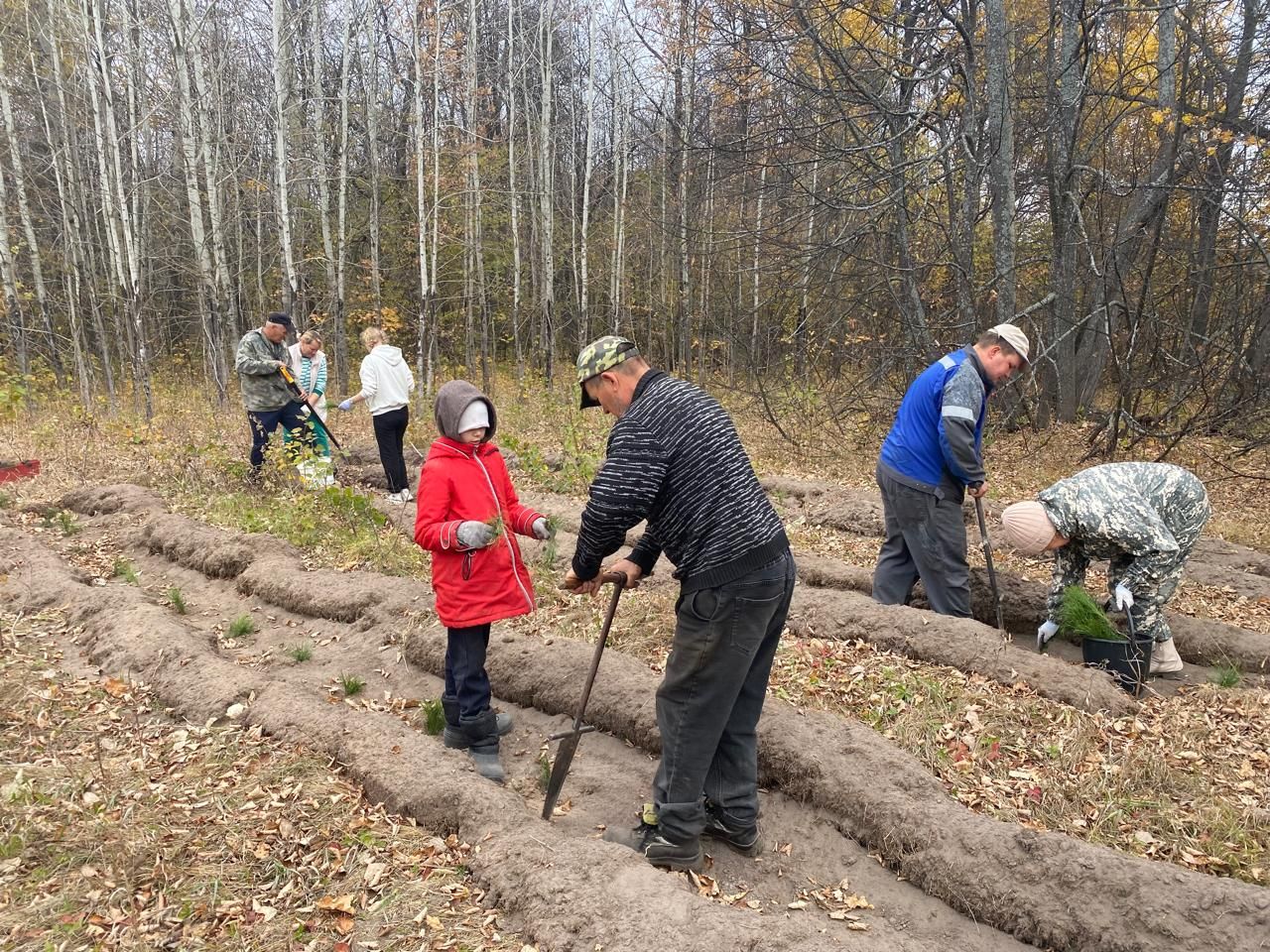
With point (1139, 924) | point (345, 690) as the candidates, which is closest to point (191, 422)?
point (345, 690)

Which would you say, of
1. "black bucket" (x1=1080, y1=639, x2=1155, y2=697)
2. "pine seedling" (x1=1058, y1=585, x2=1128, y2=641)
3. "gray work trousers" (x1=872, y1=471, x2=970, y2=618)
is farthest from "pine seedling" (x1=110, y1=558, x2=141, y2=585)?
"black bucket" (x1=1080, y1=639, x2=1155, y2=697)

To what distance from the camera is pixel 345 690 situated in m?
4.81

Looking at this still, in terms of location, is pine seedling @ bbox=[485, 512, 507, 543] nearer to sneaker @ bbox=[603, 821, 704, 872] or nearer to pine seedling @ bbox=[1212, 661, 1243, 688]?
sneaker @ bbox=[603, 821, 704, 872]

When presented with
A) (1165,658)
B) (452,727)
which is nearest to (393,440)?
(452,727)

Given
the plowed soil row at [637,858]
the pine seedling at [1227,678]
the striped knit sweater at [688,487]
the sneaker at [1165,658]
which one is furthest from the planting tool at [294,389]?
the pine seedling at [1227,678]

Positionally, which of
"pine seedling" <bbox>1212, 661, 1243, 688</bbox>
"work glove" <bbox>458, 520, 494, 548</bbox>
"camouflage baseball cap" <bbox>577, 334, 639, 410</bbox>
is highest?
"camouflage baseball cap" <bbox>577, 334, 639, 410</bbox>

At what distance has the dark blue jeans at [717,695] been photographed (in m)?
3.02

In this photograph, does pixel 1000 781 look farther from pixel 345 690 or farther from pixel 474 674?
pixel 345 690

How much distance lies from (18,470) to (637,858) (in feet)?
34.1

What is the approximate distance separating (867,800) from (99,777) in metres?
3.53

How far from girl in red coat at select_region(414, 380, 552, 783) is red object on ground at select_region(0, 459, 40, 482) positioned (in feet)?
28.8

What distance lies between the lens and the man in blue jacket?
5000 millimetres

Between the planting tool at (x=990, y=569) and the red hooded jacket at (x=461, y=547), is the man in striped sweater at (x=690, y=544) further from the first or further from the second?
the planting tool at (x=990, y=569)

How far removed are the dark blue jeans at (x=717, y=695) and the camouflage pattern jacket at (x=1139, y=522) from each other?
2508 millimetres
